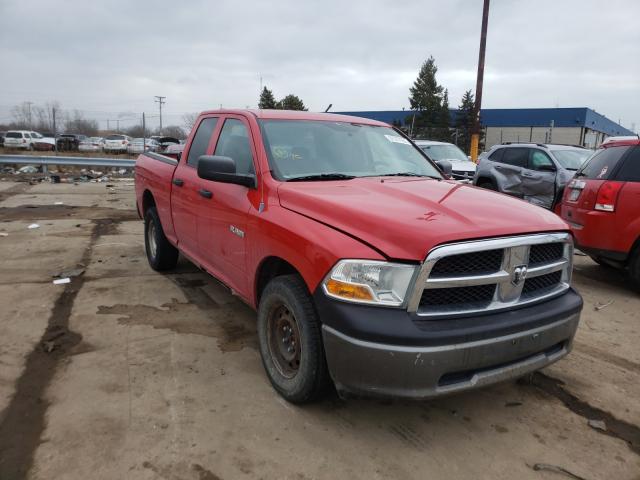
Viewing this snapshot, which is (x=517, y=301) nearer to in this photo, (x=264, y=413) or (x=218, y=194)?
(x=264, y=413)

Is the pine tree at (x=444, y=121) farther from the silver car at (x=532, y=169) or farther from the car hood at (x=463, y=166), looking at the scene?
the silver car at (x=532, y=169)

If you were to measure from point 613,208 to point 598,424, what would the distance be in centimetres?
312

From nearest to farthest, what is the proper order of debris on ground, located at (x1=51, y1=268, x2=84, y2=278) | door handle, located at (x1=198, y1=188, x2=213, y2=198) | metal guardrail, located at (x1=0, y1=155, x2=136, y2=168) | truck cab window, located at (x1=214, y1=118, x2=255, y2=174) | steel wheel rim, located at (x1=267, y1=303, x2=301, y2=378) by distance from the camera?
steel wheel rim, located at (x1=267, y1=303, x2=301, y2=378), truck cab window, located at (x1=214, y1=118, x2=255, y2=174), door handle, located at (x1=198, y1=188, x2=213, y2=198), debris on ground, located at (x1=51, y1=268, x2=84, y2=278), metal guardrail, located at (x1=0, y1=155, x2=136, y2=168)

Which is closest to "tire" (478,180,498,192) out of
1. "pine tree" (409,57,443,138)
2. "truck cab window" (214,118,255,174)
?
"truck cab window" (214,118,255,174)

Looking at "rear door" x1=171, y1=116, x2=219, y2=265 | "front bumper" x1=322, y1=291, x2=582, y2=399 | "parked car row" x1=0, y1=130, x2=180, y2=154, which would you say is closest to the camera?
"front bumper" x1=322, y1=291, x2=582, y2=399

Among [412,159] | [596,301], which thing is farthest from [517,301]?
[596,301]

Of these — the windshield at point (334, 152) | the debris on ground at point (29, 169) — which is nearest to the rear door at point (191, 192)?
the windshield at point (334, 152)

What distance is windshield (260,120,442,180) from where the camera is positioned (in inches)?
137

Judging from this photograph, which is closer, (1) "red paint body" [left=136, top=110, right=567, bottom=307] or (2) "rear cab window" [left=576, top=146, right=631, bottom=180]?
(1) "red paint body" [left=136, top=110, right=567, bottom=307]

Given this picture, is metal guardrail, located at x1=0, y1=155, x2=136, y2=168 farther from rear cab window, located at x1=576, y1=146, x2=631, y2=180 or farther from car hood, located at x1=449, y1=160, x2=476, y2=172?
rear cab window, located at x1=576, y1=146, x2=631, y2=180

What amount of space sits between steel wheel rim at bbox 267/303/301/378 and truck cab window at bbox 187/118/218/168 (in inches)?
79.1

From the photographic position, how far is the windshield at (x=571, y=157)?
9.20 metres

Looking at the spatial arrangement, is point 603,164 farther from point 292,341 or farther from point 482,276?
point 292,341

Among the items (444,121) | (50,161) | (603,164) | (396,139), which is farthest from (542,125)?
(396,139)
